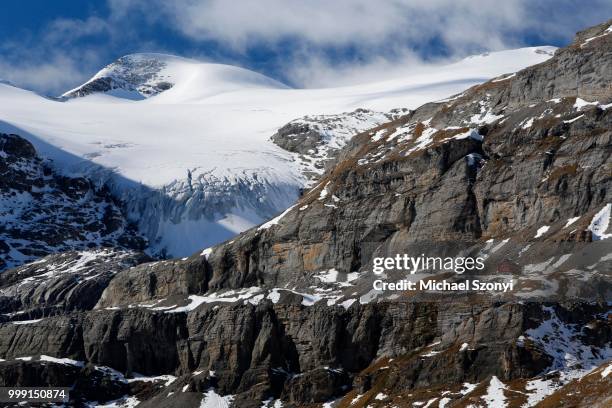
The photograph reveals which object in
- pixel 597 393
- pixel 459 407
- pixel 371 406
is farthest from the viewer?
pixel 371 406

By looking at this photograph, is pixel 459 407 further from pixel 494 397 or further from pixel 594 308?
pixel 594 308

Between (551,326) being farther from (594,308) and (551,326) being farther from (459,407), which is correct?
(459,407)

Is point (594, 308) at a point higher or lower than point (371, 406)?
higher

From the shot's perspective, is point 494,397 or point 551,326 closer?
point 494,397

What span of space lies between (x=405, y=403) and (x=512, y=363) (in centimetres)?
1811

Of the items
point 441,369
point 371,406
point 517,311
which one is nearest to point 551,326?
point 517,311

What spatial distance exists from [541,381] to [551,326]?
14.1 meters

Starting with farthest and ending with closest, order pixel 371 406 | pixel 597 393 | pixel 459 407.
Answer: pixel 371 406 → pixel 459 407 → pixel 597 393

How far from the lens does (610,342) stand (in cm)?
19488

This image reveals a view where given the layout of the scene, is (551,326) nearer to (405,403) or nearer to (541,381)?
(541,381)

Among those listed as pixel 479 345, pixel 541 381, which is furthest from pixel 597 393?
pixel 479 345

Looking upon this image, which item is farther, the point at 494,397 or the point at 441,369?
the point at 441,369

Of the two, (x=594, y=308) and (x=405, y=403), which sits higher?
(x=594, y=308)

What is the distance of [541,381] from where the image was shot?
187125 mm
